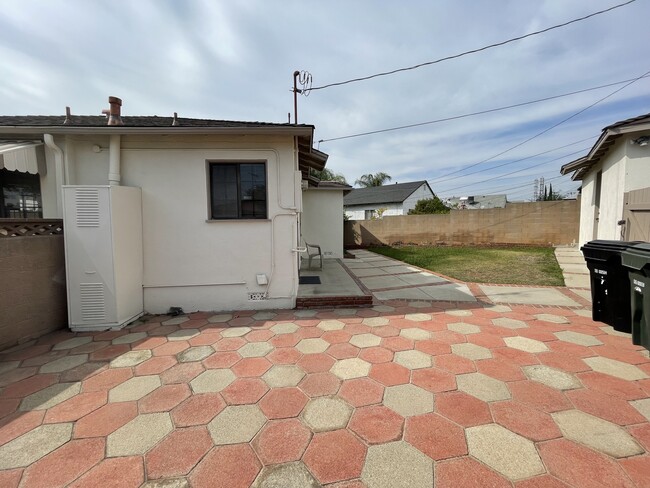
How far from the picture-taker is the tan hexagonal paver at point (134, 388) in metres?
2.80

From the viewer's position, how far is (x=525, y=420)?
94.0 inches

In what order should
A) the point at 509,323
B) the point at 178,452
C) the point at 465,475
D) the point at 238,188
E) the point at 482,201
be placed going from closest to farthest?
the point at 465,475
the point at 178,452
the point at 509,323
the point at 238,188
the point at 482,201

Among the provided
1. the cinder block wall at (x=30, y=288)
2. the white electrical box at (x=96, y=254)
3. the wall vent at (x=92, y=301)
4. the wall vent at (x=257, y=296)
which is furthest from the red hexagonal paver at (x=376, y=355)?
the cinder block wall at (x=30, y=288)

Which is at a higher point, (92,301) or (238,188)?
(238,188)

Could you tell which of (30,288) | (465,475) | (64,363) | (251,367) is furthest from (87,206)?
(465,475)

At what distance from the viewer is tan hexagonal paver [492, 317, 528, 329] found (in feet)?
14.8

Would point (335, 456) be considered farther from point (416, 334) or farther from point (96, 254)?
point (96, 254)

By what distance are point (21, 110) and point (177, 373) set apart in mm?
11096

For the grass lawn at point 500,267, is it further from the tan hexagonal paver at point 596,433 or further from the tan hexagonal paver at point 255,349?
the tan hexagonal paver at point 255,349

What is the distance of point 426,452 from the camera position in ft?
6.75

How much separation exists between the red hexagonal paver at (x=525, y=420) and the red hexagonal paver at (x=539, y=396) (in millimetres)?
107

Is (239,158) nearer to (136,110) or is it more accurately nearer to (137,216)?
(137,216)

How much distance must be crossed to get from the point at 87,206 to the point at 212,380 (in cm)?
367

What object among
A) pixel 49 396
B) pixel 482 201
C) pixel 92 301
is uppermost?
pixel 482 201
